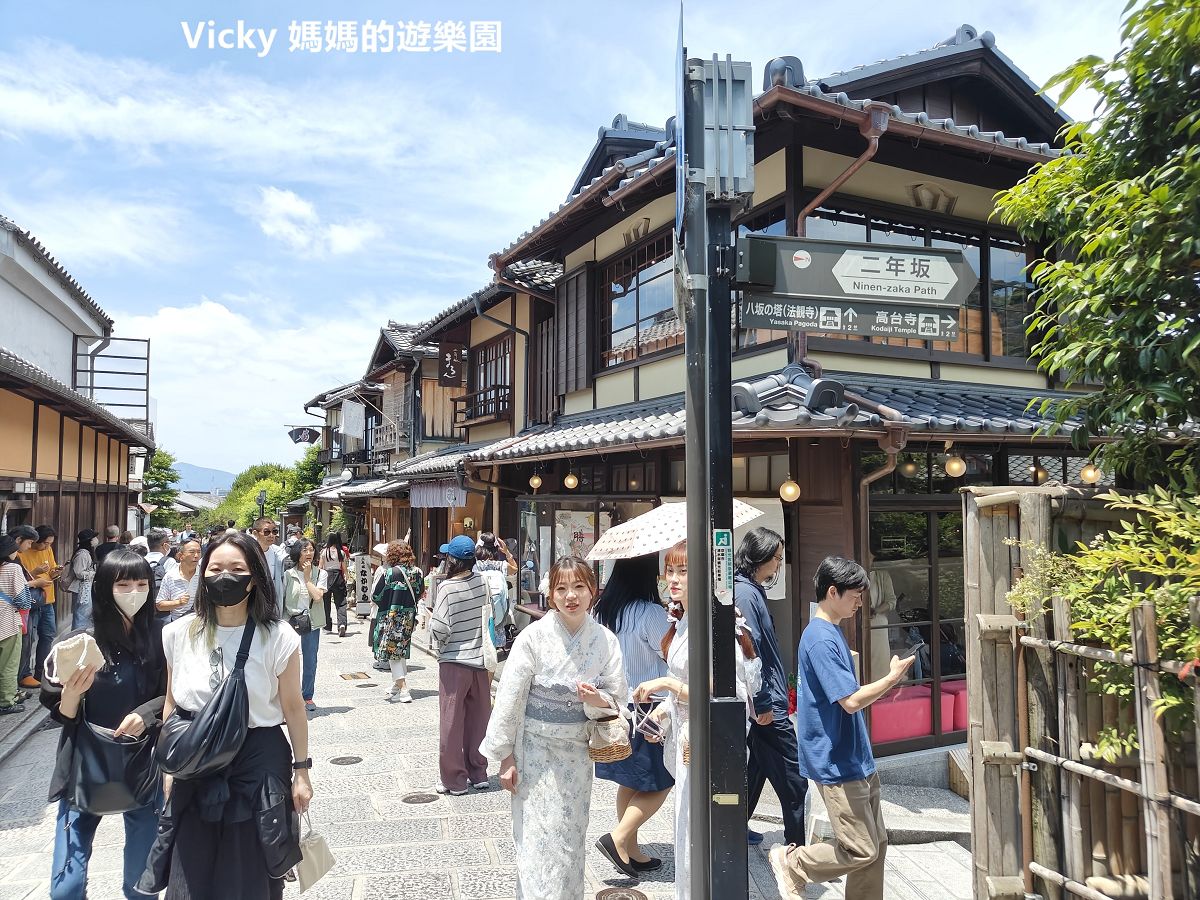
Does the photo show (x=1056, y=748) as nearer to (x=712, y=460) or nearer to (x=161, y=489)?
(x=712, y=460)

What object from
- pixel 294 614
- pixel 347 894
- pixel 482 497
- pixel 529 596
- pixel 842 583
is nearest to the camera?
pixel 842 583

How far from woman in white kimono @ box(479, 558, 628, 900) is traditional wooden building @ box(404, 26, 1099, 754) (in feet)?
9.10

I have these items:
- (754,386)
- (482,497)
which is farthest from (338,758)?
(482,497)

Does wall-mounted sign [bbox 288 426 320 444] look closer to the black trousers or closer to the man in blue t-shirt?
the black trousers

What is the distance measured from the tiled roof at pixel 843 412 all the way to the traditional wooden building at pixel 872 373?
3cm

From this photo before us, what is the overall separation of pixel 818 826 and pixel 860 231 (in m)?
6.14

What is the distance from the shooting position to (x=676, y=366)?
33.1ft

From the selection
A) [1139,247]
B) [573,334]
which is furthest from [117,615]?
[573,334]

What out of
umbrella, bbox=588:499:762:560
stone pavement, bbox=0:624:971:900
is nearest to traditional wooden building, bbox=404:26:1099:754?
umbrella, bbox=588:499:762:560

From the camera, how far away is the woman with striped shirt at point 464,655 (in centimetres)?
712

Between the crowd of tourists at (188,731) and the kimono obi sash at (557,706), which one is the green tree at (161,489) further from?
the kimono obi sash at (557,706)

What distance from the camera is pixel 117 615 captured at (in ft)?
13.4

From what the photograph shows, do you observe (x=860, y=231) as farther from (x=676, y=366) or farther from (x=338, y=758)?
(x=338, y=758)

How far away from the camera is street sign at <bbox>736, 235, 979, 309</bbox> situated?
3.56 m
